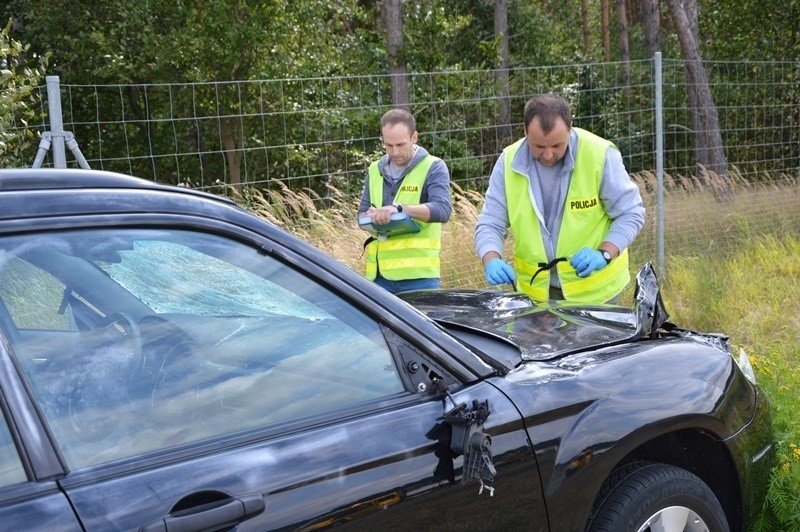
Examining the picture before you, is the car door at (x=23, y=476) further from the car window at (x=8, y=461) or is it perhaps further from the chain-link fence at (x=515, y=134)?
the chain-link fence at (x=515, y=134)

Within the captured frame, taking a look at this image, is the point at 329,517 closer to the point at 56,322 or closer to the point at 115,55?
the point at 56,322

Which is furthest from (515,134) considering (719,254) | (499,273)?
(499,273)

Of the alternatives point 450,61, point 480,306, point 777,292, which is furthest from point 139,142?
point 480,306

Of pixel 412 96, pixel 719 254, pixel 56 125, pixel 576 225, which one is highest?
pixel 56 125

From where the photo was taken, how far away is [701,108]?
44.4ft

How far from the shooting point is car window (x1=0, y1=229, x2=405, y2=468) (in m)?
1.98

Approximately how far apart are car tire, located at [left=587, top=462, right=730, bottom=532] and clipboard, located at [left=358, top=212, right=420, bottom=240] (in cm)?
240

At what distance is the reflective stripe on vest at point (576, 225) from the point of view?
14.5 ft

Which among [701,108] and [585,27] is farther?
[585,27]

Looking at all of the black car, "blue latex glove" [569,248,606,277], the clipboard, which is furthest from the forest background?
the clipboard

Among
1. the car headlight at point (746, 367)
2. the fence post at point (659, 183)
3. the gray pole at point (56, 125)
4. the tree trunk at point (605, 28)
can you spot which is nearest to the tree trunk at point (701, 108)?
the fence post at point (659, 183)

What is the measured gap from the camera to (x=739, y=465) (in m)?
3.14

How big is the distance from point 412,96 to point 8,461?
14.9m

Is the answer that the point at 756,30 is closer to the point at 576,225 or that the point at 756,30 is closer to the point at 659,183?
the point at 659,183
